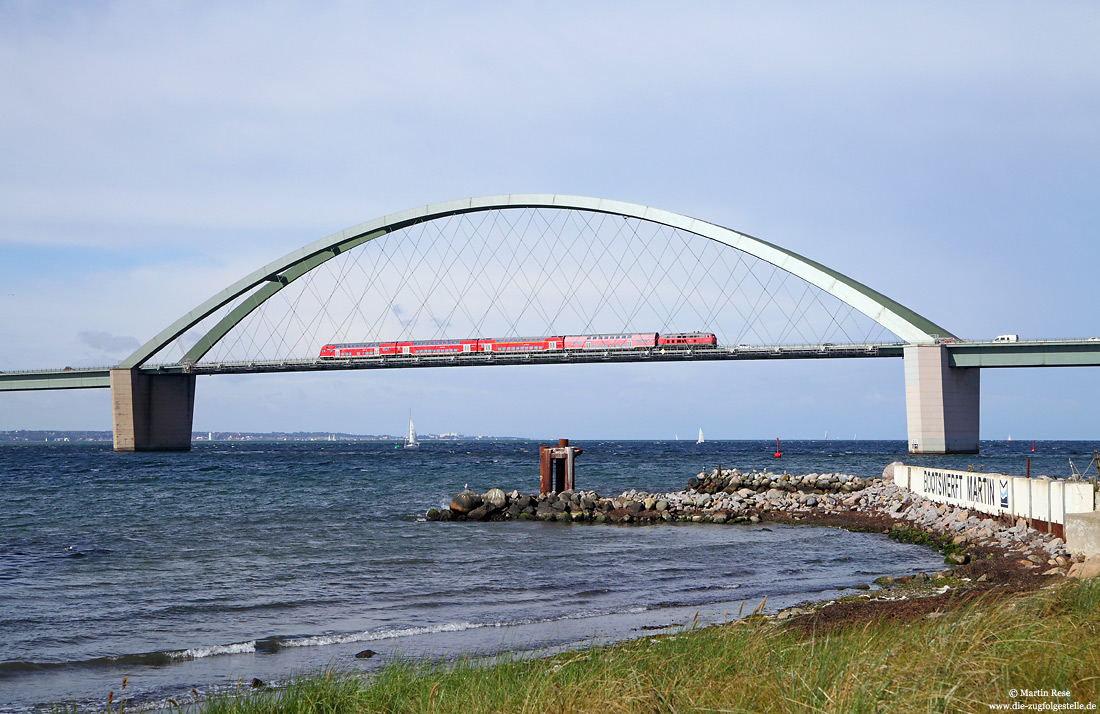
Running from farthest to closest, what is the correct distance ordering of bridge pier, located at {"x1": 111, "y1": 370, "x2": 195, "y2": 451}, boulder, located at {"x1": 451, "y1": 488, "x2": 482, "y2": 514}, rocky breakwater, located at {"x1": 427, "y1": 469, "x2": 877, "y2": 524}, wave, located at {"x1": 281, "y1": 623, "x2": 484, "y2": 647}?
bridge pier, located at {"x1": 111, "y1": 370, "x2": 195, "y2": 451} → boulder, located at {"x1": 451, "y1": 488, "x2": 482, "y2": 514} → rocky breakwater, located at {"x1": 427, "y1": 469, "x2": 877, "y2": 524} → wave, located at {"x1": 281, "y1": 623, "x2": 484, "y2": 647}

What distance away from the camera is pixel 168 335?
3381 inches

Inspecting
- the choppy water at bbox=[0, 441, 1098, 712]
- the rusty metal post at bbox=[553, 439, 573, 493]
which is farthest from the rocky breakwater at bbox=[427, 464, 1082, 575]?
the rusty metal post at bbox=[553, 439, 573, 493]

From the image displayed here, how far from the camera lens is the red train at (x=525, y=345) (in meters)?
69.2

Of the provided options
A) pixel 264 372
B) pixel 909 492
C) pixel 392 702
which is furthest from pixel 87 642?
pixel 264 372

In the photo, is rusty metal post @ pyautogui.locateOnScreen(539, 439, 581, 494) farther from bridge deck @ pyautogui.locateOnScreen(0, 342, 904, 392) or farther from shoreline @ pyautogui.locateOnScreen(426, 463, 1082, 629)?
bridge deck @ pyautogui.locateOnScreen(0, 342, 904, 392)

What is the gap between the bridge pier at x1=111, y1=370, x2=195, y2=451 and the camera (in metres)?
85.4

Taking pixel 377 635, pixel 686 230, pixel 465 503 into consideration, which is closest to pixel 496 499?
pixel 465 503

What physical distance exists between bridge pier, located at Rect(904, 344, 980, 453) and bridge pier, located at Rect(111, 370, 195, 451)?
2719 inches

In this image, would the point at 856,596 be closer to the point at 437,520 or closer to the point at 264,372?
the point at 437,520

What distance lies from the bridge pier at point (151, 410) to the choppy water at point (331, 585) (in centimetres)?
5994

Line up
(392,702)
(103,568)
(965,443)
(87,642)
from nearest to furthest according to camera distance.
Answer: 1. (392,702)
2. (87,642)
3. (103,568)
4. (965,443)

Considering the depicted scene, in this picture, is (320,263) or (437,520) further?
(320,263)

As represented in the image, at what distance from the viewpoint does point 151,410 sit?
88.6m

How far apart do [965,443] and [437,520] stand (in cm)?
4658
